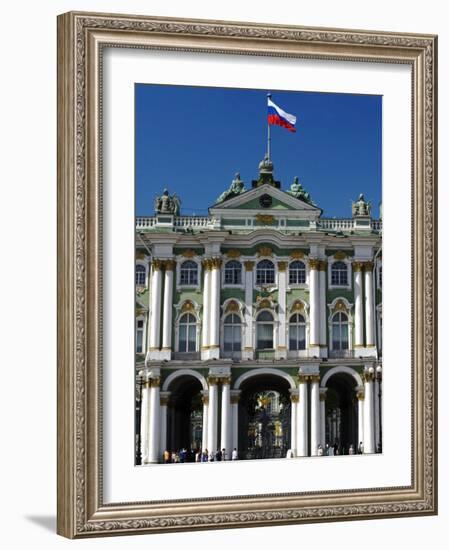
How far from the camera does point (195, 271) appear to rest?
30.1 ft

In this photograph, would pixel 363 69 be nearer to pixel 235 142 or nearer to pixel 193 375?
pixel 235 142

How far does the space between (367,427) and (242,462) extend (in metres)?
1.13

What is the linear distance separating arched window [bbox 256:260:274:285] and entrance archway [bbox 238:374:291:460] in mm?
750

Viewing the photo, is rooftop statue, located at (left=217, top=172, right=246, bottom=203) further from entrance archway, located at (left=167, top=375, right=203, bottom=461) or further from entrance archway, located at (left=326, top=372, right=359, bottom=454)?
entrance archway, located at (left=326, top=372, right=359, bottom=454)

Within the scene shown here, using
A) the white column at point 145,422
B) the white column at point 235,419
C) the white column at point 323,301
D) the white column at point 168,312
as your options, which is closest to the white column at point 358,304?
the white column at point 323,301

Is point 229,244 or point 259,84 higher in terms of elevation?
point 259,84

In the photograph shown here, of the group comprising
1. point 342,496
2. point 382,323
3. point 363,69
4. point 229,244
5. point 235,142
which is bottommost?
point 342,496

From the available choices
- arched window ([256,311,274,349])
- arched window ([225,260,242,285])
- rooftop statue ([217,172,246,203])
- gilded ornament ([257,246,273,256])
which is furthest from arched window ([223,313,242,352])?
rooftop statue ([217,172,246,203])

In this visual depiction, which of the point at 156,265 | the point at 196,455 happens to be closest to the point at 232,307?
the point at 156,265

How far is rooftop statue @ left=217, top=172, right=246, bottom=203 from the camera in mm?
8953

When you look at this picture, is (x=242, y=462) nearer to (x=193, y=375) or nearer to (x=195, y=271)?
(x=193, y=375)

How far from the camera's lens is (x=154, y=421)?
28.6 feet

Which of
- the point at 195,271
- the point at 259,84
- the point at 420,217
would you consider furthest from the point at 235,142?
the point at 420,217

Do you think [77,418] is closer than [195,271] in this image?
Yes
